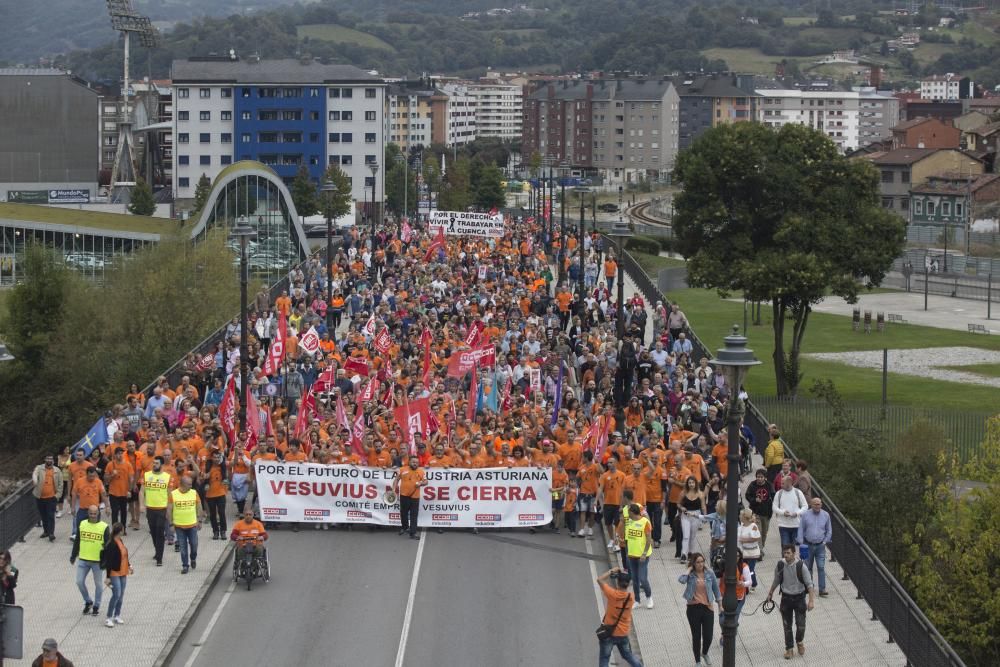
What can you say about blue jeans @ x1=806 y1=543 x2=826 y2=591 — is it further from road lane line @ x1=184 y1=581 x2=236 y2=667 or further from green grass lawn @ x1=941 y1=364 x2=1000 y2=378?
green grass lawn @ x1=941 y1=364 x2=1000 y2=378

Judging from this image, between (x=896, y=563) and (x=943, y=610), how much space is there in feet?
15.6

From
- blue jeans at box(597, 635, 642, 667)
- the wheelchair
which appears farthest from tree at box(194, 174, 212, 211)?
blue jeans at box(597, 635, 642, 667)

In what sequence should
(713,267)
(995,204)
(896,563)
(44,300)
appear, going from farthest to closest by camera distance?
(995,204)
(44,300)
(713,267)
(896,563)

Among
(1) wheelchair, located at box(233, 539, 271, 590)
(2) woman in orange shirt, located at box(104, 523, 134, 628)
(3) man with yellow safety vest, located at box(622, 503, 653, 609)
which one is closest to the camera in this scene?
(2) woman in orange shirt, located at box(104, 523, 134, 628)

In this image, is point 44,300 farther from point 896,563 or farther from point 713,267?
point 896,563

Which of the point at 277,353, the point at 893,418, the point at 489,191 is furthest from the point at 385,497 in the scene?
the point at 489,191

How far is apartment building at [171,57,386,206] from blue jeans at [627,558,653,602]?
390ft

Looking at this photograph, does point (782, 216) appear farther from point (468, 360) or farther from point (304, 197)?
point (304, 197)

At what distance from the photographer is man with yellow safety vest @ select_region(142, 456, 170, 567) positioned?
80.7 feet

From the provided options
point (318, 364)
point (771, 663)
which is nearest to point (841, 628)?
point (771, 663)

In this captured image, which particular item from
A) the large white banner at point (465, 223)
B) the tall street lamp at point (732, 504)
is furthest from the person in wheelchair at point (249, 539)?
the large white banner at point (465, 223)

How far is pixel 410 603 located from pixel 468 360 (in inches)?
465

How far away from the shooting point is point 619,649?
64.2 feet

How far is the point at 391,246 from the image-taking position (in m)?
61.3
